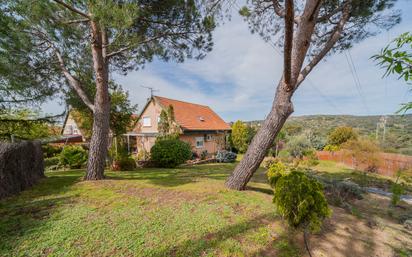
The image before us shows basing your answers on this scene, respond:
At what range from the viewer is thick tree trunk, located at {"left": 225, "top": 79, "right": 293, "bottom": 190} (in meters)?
4.97

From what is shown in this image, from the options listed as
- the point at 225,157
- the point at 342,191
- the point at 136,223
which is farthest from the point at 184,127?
the point at 136,223

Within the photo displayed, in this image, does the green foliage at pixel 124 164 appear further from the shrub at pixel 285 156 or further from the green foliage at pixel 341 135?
the green foliage at pixel 341 135

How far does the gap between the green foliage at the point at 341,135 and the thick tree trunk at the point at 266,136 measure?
57.2 ft

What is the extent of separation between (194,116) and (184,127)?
367 cm

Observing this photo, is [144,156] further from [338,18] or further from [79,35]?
[338,18]

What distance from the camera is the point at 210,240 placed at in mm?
3160

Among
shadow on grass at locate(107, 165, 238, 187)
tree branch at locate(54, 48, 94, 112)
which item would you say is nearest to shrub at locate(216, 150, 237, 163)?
shadow on grass at locate(107, 165, 238, 187)

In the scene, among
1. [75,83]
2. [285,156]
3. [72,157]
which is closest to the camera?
[75,83]

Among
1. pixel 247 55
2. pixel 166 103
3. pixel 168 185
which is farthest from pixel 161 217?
pixel 166 103

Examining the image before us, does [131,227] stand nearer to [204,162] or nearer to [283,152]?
[204,162]

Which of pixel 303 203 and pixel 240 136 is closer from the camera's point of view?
pixel 303 203

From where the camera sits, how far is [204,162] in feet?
51.8

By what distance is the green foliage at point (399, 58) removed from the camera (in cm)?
125

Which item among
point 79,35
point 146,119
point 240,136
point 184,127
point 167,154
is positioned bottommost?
point 167,154
